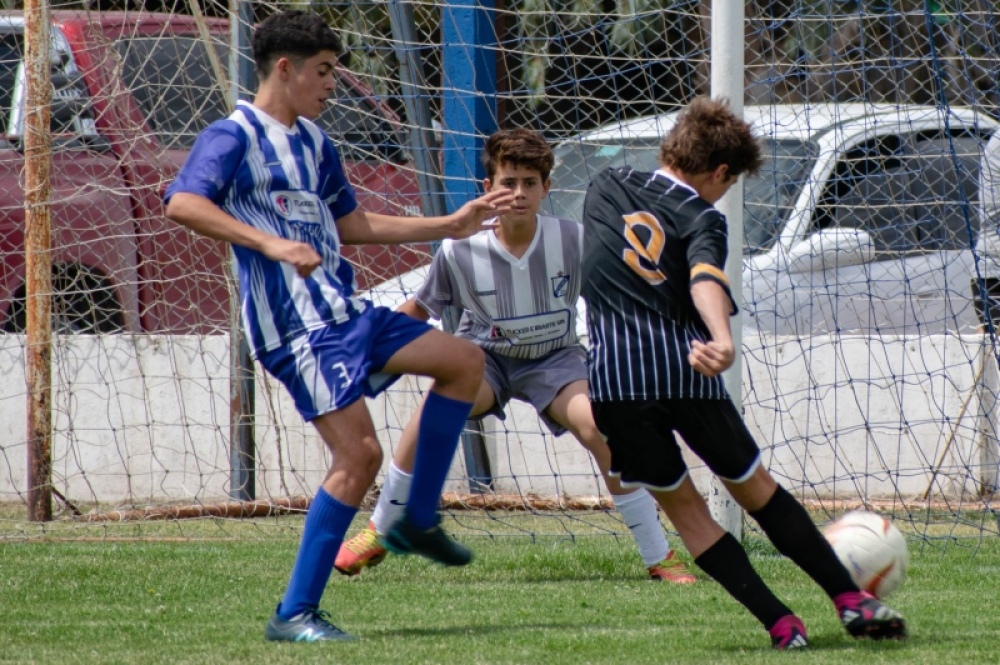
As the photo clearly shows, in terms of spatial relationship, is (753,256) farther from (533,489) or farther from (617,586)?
(617,586)

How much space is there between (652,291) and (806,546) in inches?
31.1

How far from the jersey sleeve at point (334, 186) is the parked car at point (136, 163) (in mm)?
2897

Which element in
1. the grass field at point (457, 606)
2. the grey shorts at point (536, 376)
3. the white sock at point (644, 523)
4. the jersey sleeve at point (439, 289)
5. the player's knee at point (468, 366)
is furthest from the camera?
the jersey sleeve at point (439, 289)

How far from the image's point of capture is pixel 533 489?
7.86 m

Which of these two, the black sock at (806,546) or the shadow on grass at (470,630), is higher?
the black sock at (806,546)

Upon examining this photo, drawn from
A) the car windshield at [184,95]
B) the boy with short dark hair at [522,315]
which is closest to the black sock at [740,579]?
the boy with short dark hair at [522,315]

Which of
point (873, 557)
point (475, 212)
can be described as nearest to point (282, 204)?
point (475, 212)

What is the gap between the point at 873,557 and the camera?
4.36m

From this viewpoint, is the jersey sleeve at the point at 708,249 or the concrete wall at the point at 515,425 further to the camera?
the concrete wall at the point at 515,425

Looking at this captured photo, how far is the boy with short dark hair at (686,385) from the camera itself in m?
3.99

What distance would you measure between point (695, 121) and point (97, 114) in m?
4.55

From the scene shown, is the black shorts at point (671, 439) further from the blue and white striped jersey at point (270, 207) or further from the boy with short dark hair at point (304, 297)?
the blue and white striped jersey at point (270, 207)

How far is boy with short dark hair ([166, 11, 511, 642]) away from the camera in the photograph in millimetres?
4090

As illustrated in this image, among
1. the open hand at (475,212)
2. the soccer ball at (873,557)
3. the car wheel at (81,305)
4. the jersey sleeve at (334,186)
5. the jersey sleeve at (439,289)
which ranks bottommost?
the soccer ball at (873,557)
